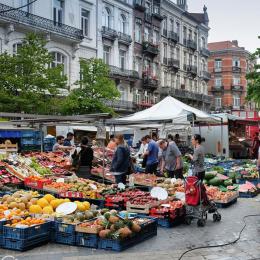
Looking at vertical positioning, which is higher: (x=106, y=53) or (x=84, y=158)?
(x=106, y=53)

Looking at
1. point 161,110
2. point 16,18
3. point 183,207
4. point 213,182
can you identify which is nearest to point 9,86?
point 16,18

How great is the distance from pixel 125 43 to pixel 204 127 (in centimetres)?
1788

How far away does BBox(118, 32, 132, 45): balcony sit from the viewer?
42906 mm

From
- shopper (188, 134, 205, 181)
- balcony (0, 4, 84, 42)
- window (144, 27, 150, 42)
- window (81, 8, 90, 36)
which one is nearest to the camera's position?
shopper (188, 134, 205, 181)

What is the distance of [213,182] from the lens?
15.2 metres

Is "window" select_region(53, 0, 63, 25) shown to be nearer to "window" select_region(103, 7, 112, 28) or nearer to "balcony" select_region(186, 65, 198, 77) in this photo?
"window" select_region(103, 7, 112, 28)

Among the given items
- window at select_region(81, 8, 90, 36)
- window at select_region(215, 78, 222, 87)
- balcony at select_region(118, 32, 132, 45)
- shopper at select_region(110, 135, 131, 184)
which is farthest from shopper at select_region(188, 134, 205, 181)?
window at select_region(215, 78, 222, 87)

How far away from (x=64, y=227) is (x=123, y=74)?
35.8 meters

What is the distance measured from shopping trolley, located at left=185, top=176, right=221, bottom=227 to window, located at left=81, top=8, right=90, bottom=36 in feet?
97.2

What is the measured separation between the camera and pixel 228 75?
79.4 metres

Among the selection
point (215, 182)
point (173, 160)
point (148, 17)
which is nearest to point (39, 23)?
point (148, 17)

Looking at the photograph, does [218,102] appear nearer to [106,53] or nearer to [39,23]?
[106,53]

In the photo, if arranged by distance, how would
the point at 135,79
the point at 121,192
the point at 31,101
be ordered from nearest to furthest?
the point at 121,192 → the point at 31,101 → the point at 135,79

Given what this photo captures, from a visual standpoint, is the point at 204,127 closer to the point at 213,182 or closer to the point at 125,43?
the point at 213,182
